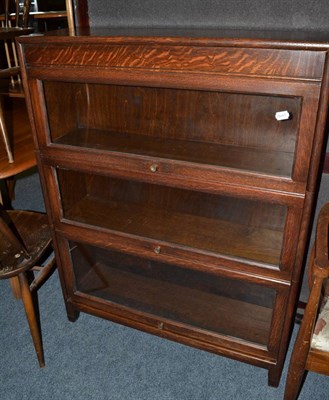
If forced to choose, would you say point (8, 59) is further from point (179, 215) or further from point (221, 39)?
point (221, 39)

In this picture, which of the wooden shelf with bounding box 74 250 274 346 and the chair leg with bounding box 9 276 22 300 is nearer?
the wooden shelf with bounding box 74 250 274 346

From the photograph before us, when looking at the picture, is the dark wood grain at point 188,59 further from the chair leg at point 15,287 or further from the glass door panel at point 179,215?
the chair leg at point 15,287

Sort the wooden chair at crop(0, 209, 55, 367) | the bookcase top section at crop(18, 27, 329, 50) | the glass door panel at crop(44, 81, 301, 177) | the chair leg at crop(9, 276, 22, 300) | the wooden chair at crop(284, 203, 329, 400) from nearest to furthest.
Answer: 1. the bookcase top section at crop(18, 27, 329, 50)
2. the wooden chair at crop(284, 203, 329, 400)
3. the glass door panel at crop(44, 81, 301, 177)
4. the wooden chair at crop(0, 209, 55, 367)
5. the chair leg at crop(9, 276, 22, 300)

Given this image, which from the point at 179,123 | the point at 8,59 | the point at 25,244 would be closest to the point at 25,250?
the point at 25,244

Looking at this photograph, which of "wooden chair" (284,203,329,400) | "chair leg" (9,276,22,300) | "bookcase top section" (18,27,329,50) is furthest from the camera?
"chair leg" (9,276,22,300)

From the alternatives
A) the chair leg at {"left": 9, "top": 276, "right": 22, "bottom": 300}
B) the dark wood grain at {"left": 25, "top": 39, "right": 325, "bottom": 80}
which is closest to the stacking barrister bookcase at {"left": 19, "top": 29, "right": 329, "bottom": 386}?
the dark wood grain at {"left": 25, "top": 39, "right": 325, "bottom": 80}

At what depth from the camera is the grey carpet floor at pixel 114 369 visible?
1.15m

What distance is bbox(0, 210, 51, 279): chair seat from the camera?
1089 millimetres

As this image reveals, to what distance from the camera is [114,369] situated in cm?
122

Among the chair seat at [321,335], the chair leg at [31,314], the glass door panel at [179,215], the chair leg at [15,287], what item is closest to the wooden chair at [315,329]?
the chair seat at [321,335]

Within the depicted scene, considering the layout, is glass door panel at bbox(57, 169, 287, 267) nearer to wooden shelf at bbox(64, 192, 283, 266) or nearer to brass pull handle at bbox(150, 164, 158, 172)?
wooden shelf at bbox(64, 192, 283, 266)

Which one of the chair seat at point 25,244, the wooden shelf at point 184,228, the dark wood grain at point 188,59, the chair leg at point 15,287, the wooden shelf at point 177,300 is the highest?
the dark wood grain at point 188,59

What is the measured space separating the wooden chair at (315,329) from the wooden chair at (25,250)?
2.32 feet

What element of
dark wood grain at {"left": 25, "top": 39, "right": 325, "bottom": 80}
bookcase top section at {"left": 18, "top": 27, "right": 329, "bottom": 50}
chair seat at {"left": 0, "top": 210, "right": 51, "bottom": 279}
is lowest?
chair seat at {"left": 0, "top": 210, "right": 51, "bottom": 279}
